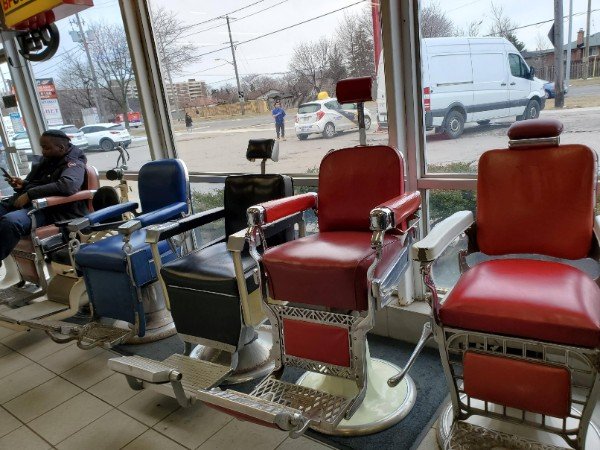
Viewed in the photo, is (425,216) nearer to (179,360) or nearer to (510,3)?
(510,3)

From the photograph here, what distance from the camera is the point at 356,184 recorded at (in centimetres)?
200

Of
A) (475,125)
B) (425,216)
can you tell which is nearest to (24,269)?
(425,216)

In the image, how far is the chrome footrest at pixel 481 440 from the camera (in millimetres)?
1432

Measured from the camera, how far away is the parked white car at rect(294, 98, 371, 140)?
2.56 metres

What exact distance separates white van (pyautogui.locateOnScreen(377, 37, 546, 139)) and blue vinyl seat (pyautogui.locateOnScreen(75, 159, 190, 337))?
54.1 inches

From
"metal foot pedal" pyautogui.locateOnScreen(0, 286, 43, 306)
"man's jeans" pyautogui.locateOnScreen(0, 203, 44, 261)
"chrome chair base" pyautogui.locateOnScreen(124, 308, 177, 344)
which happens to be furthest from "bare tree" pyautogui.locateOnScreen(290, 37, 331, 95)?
"metal foot pedal" pyautogui.locateOnScreen(0, 286, 43, 306)

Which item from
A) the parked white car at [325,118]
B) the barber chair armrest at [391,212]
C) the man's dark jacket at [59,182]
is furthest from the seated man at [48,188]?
the barber chair armrest at [391,212]

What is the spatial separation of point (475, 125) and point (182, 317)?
5.82 feet

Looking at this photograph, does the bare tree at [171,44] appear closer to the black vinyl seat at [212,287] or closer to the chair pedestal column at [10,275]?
the black vinyl seat at [212,287]

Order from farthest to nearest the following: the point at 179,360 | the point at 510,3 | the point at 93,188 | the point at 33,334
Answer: the point at 93,188 < the point at 33,334 < the point at 179,360 < the point at 510,3

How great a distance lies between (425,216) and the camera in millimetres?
2395

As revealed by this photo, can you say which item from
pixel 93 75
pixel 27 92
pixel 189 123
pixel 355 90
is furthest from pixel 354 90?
pixel 27 92

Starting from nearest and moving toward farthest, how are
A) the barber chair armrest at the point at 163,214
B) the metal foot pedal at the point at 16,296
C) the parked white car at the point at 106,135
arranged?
the barber chair armrest at the point at 163,214
the metal foot pedal at the point at 16,296
the parked white car at the point at 106,135

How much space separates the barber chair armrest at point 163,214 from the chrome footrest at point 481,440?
185 cm
